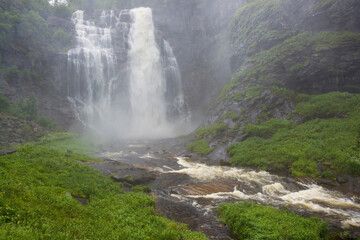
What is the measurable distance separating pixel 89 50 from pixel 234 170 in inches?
1553

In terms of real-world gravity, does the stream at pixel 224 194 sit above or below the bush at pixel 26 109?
below

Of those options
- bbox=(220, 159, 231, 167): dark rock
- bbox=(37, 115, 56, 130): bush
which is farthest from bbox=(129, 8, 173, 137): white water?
bbox=(220, 159, 231, 167): dark rock

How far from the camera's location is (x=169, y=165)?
2030 centimetres

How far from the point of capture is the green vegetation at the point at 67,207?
5344mm

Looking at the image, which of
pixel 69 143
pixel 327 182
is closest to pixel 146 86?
pixel 69 143

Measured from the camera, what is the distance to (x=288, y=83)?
30172 millimetres

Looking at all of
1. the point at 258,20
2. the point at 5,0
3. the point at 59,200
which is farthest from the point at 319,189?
the point at 5,0

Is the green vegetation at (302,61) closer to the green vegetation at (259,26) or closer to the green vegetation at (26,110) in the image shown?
the green vegetation at (259,26)

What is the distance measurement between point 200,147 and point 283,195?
1402cm

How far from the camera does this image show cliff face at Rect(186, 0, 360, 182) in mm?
22250

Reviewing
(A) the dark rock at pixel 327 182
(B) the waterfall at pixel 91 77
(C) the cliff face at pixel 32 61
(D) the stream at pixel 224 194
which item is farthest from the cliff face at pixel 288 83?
(C) the cliff face at pixel 32 61

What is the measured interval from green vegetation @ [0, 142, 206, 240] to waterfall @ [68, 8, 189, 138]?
102 ft

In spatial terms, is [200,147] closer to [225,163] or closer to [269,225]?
[225,163]

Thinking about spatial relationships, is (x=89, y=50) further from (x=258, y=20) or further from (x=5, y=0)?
(x=258, y=20)
